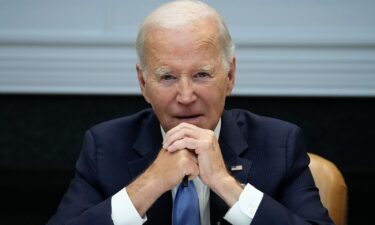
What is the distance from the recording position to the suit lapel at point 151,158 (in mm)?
2375

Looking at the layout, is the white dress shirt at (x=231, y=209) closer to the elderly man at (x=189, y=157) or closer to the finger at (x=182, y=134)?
the elderly man at (x=189, y=157)

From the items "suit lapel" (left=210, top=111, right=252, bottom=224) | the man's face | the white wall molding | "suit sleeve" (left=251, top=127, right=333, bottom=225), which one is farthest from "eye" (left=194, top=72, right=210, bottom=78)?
the white wall molding

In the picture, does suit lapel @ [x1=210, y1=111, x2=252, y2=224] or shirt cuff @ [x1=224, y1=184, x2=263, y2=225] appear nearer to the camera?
shirt cuff @ [x1=224, y1=184, x2=263, y2=225]

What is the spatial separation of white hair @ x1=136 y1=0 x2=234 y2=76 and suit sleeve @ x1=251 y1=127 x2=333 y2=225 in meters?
0.37

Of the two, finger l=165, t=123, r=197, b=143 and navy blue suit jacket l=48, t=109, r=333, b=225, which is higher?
finger l=165, t=123, r=197, b=143

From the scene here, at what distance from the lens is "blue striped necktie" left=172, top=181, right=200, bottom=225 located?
7.32 feet

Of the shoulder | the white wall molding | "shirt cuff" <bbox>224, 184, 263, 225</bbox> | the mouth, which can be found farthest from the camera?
the white wall molding

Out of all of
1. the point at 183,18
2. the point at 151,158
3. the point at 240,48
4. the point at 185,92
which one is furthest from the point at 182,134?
the point at 240,48

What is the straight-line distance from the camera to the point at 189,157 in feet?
7.43

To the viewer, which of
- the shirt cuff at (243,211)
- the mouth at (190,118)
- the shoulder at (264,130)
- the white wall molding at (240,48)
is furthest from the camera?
the white wall molding at (240,48)

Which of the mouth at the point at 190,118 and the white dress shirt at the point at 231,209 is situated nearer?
the white dress shirt at the point at 231,209

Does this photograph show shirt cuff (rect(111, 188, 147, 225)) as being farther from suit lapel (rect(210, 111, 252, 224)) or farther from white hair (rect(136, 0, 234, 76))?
white hair (rect(136, 0, 234, 76))

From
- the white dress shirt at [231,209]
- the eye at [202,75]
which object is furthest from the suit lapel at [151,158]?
the eye at [202,75]

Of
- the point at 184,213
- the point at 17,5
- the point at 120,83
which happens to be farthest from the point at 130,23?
the point at 184,213
